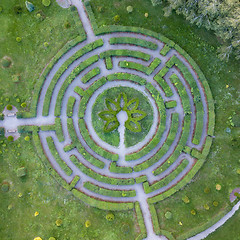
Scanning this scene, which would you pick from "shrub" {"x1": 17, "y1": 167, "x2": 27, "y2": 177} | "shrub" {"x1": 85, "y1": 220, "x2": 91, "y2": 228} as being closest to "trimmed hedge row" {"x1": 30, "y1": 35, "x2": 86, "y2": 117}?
"shrub" {"x1": 17, "y1": 167, "x2": 27, "y2": 177}

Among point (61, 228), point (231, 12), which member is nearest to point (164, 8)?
point (231, 12)

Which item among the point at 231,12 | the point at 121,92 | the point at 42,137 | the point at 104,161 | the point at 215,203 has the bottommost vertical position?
the point at 42,137

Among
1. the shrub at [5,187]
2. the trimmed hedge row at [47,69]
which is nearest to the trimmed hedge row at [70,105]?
the trimmed hedge row at [47,69]

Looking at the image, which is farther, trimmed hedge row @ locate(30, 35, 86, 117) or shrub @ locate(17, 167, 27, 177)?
trimmed hedge row @ locate(30, 35, 86, 117)

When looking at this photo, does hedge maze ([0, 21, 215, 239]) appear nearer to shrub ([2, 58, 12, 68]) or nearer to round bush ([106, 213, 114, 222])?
round bush ([106, 213, 114, 222])

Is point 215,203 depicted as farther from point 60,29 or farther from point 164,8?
point 60,29
